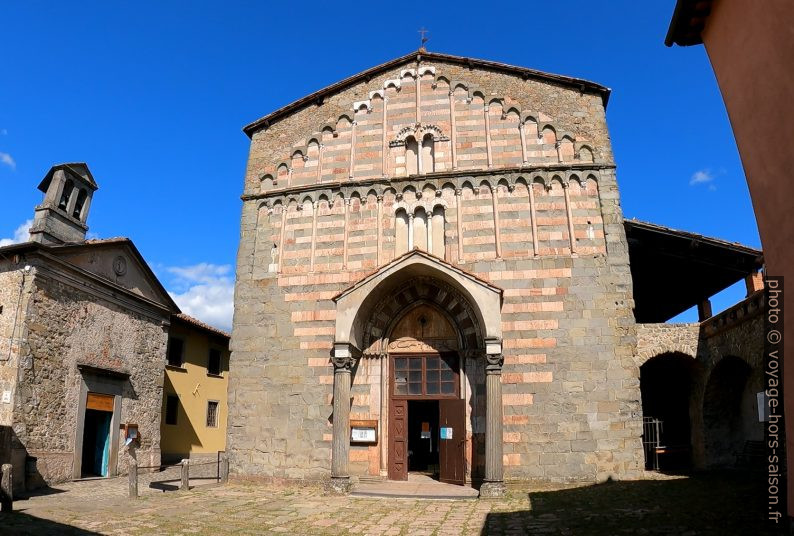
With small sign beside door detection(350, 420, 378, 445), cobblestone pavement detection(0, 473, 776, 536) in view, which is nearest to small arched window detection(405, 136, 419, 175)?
small sign beside door detection(350, 420, 378, 445)

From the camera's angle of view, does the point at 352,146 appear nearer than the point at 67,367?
No

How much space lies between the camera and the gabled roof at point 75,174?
1778 cm

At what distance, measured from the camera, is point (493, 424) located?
1230 cm

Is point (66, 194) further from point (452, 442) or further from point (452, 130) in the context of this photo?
point (452, 442)

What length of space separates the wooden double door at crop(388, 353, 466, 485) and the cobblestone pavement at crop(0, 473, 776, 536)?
188 cm

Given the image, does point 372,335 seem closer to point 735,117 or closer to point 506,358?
point 506,358

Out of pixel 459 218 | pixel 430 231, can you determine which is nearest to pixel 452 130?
pixel 459 218

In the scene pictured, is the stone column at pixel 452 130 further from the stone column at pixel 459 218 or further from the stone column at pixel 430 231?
the stone column at pixel 430 231

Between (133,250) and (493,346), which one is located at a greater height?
(133,250)

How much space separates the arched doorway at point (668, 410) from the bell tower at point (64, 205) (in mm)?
18148

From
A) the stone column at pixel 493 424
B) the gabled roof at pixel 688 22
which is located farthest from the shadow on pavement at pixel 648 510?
the gabled roof at pixel 688 22

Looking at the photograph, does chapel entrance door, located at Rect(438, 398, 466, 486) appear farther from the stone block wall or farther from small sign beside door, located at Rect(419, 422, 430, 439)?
the stone block wall

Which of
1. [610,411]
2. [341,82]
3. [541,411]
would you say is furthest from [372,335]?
[341,82]

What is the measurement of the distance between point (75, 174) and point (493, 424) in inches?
610
